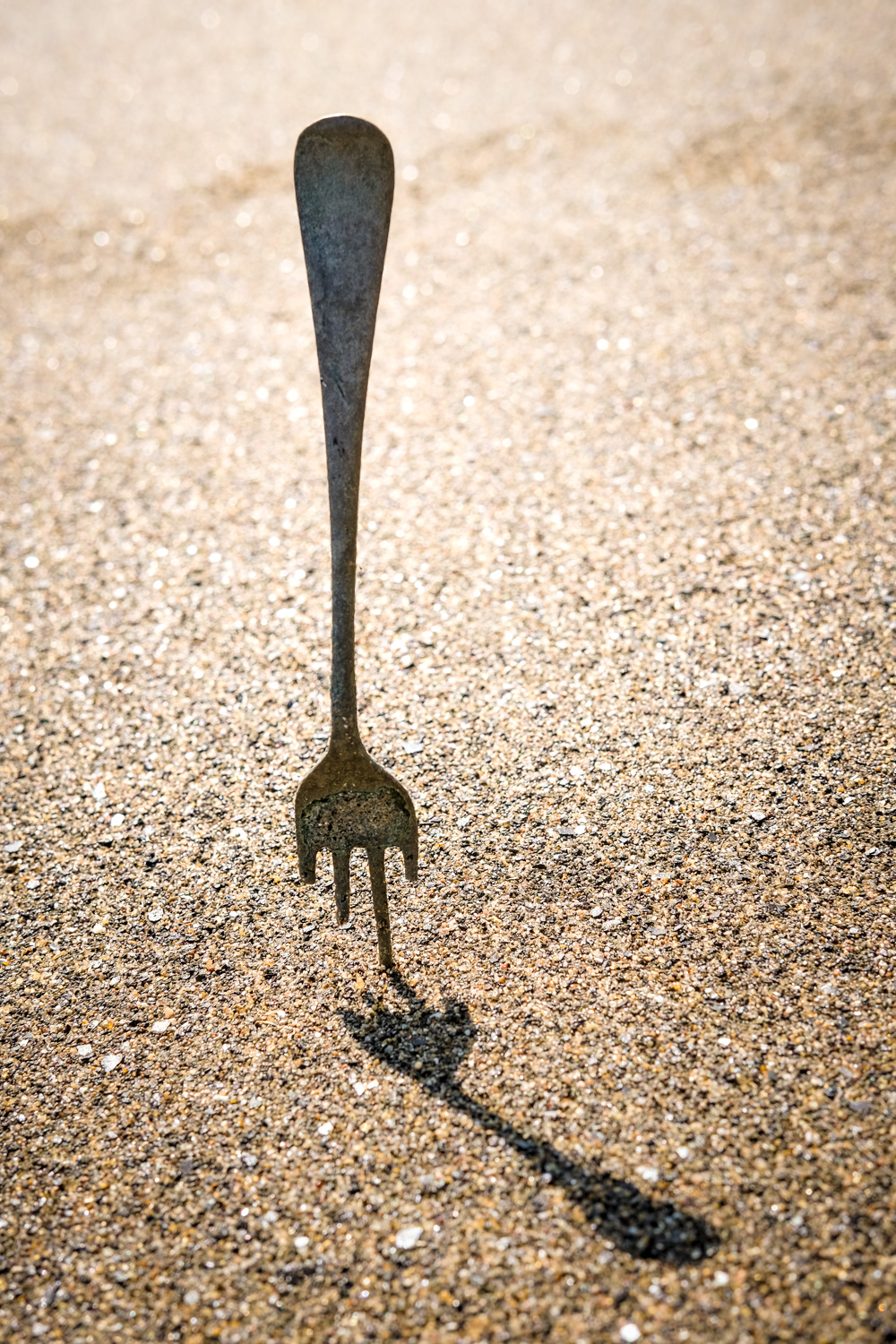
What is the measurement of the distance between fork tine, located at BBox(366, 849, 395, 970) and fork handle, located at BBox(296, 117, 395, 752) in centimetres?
60

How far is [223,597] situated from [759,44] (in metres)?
4.34

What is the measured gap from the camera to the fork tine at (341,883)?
1.72 meters

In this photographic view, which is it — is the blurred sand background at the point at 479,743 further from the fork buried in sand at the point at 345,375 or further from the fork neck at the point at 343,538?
the fork neck at the point at 343,538

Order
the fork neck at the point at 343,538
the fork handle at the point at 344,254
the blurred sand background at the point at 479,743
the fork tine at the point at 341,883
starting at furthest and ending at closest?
the fork tine at the point at 341,883 < the blurred sand background at the point at 479,743 < the fork neck at the point at 343,538 < the fork handle at the point at 344,254

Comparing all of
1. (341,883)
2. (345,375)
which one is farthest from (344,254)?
(341,883)

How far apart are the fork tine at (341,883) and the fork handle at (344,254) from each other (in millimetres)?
591

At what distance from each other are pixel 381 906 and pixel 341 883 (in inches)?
3.1

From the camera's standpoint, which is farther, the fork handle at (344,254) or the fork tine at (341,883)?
the fork tine at (341,883)

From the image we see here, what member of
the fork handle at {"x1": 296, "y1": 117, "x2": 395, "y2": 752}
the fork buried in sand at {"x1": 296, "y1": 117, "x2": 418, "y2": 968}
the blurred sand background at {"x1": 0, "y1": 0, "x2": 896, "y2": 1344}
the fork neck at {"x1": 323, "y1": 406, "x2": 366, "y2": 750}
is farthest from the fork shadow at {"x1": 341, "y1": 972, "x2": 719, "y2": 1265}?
the fork handle at {"x1": 296, "y1": 117, "x2": 395, "y2": 752}

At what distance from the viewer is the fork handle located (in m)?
1.26

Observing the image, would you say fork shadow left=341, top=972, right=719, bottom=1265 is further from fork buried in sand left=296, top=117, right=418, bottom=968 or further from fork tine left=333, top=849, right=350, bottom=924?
fork buried in sand left=296, top=117, right=418, bottom=968

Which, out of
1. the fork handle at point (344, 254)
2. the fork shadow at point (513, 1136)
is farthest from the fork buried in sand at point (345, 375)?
the fork shadow at point (513, 1136)

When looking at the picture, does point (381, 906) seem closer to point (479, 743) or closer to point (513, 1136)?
point (513, 1136)

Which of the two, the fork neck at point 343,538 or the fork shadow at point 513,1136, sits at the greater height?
the fork neck at point 343,538
